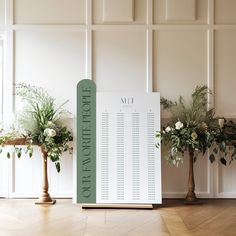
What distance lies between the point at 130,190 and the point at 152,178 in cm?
29

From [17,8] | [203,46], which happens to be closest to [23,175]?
[17,8]

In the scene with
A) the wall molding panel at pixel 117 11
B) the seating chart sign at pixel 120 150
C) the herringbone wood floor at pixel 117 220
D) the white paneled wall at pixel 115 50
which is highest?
the wall molding panel at pixel 117 11

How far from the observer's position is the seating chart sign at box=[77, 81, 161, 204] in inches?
179

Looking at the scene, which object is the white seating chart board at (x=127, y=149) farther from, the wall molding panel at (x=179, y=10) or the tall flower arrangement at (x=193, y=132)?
the wall molding panel at (x=179, y=10)

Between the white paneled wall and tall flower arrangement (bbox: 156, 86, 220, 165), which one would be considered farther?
the white paneled wall

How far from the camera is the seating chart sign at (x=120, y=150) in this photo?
454 cm

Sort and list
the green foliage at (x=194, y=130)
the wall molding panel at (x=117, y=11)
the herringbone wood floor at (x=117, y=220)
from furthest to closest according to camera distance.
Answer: the wall molding panel at (x=117, y=11) < the green foliage at (x=194, y=130) < the herringbone wood floor at (x=117, y=220)

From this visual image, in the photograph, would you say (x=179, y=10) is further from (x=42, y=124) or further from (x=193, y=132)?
(x=42, y=124)

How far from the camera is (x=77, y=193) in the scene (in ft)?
14.9

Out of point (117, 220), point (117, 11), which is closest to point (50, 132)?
point (117, 220)

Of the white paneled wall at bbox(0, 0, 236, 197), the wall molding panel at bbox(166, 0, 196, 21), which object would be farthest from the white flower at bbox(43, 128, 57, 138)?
the wall molding panel at bbox(166, 0, 196, 21)

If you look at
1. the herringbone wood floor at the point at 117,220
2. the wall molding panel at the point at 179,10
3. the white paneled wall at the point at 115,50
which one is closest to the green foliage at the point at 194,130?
the white paneled wall at the point at 115,50

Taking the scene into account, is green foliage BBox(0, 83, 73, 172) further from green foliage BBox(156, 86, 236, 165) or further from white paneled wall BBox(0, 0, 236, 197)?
green foliage BBox(156, 86, 236, 165)

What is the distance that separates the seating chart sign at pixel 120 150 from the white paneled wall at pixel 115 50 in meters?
0.28
